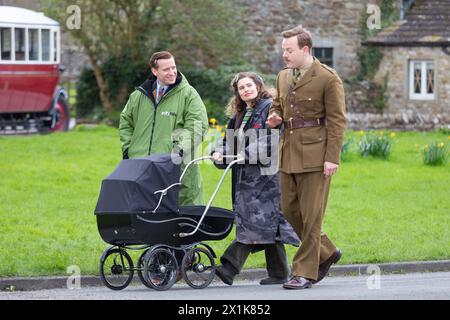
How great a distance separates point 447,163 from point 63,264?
455 inches

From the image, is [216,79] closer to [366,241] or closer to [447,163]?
[447,163]

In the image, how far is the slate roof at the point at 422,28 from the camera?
3403 cm

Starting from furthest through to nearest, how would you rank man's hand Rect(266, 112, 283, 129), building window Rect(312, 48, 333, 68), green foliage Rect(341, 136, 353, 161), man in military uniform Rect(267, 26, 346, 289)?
building window Rect(312, 48, 333, 68) < green foliage Rect(341, 136, 353, 161) < man's hand Rect(266, 112, 283, 129) < man in military uniform Rect(267, 26, 346, 289)

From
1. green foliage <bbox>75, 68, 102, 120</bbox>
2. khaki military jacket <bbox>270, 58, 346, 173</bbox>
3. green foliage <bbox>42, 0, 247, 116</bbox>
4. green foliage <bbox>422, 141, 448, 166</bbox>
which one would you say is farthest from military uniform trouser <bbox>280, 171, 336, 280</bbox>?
green foliage <bbox>75, 68, 102, 120</bbox>

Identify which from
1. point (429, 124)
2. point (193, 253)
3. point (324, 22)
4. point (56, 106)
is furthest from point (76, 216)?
point (324, 22)

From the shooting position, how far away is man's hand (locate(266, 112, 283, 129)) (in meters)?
10.5

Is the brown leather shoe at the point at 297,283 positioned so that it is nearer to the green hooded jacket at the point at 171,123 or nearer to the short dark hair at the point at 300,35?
the green hooded jacket at the point at 171,123

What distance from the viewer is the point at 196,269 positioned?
1079cm

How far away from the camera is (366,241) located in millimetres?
13562

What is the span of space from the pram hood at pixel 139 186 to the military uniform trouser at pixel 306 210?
95 cm

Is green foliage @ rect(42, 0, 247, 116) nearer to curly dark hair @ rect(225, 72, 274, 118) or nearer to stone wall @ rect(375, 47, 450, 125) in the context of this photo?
stone wall @ rect(375, 47, 450, 125)

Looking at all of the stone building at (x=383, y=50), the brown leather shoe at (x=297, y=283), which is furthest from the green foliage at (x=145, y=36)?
the brown leather shoe at (x=297, y=283)

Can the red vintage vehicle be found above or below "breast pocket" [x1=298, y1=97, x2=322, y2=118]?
above

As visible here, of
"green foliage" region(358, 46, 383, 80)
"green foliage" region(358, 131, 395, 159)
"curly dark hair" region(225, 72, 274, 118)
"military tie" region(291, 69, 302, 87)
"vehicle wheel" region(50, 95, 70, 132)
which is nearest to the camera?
"military tie" region(291, 69, 302, 87)
